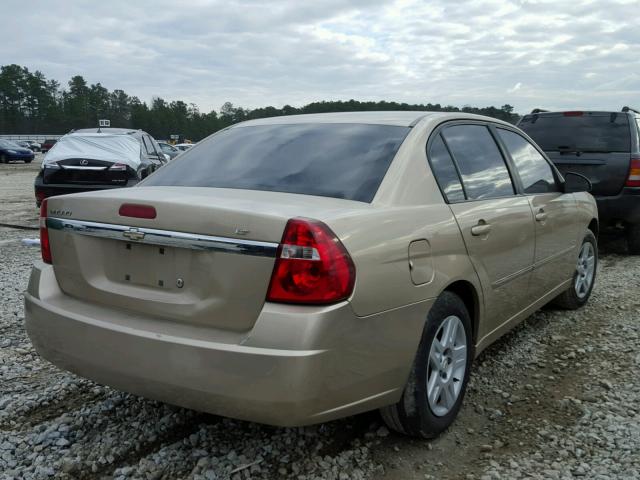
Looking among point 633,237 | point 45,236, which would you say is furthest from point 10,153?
point 45,236

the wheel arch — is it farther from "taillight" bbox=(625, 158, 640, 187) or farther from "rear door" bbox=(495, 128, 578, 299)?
"taillight" bbox=(625, 158, 640, 187)

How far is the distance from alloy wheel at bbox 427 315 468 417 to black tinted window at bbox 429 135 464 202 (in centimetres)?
64

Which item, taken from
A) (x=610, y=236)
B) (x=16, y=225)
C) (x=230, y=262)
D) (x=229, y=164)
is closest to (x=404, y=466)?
(x=230, y=262)

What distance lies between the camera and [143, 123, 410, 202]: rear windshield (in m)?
2.82

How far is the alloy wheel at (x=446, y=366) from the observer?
9.38 ft

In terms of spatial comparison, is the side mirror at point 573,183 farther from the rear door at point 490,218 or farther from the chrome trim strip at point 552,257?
the rear door at point 490,218

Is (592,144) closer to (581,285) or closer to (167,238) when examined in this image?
(581,285)

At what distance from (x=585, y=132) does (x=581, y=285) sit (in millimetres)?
3246

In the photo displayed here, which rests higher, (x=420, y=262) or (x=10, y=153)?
(x=420, y=262)

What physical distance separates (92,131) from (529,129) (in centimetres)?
776

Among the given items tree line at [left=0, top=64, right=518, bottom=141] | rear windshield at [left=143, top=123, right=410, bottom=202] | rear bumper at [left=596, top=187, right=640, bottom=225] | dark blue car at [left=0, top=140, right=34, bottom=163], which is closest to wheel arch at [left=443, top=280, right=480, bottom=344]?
rear windshield at [left=143, top=123, right=410, bottom=202]

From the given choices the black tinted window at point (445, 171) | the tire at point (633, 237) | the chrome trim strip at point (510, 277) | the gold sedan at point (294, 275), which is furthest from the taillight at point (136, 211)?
the tire at point (633, 237)

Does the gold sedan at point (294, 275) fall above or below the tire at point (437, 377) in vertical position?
above

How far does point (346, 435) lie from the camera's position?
9.68 feet
